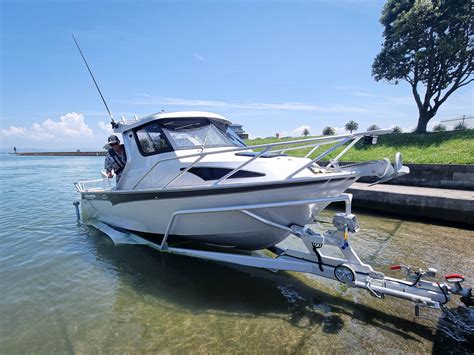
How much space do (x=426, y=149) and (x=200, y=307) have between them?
1332 centimetres

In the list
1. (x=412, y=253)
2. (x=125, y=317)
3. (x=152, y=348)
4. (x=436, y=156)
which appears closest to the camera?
(x=152, y=348)

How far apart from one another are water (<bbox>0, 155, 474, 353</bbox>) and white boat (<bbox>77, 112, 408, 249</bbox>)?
2.53 ft

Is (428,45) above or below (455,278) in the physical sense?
above

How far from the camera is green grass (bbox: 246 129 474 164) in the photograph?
10.8 metres

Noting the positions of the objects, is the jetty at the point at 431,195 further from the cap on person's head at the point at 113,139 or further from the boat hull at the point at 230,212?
the cap on person's head at the point at 113,139

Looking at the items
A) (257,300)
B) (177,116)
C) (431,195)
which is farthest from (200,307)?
(431,195)

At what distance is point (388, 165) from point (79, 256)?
248 inches

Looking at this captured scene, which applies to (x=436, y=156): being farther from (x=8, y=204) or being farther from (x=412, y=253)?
(x=8, y=204)

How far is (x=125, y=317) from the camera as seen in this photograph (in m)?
3.72

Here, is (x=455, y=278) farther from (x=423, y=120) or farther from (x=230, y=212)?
(x=423, y=120)

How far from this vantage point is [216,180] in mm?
4414

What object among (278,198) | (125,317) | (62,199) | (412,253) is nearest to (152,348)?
(125,317)

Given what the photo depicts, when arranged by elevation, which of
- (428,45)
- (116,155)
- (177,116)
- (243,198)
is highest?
(428,45)

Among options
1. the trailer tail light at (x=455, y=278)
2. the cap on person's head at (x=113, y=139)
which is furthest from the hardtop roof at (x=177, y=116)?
the trailer tail light at (x=455, y=278)
